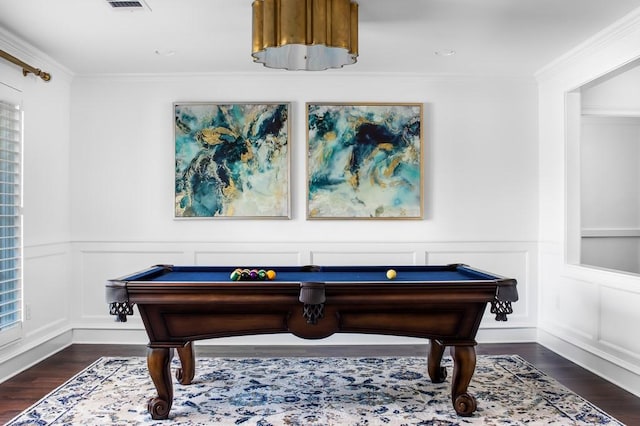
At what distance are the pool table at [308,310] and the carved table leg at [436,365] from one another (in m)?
0.55

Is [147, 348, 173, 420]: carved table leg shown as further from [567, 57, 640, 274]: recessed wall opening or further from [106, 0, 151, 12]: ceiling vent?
[567, 57, 640, 274]: recessed wall opening

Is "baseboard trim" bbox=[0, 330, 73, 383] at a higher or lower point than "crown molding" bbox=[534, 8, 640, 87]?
lower

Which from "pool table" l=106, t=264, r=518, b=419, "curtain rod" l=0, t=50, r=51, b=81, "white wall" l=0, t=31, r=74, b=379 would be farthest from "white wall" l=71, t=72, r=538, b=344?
A: "pool table" l=106, t=264, r=518, b=419

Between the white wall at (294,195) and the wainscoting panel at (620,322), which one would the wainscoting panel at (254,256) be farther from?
the wainscoting panel at (620,322)

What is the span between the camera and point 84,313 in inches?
206

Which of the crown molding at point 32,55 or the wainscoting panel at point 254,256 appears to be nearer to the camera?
the crown molding at point 32,55

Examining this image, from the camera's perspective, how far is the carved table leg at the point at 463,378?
10.8ft

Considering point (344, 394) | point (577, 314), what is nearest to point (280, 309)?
point (344, 394)

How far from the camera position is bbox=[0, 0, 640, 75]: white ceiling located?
3.55 m

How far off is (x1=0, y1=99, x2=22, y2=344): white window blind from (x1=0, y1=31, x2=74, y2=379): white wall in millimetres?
105

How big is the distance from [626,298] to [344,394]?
218cm

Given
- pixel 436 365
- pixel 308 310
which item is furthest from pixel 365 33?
pixel 436 365

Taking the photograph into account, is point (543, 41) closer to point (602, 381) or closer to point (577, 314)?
point (577, 314)

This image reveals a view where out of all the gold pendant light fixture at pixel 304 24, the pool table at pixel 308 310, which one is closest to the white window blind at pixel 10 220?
the pool table at pixel 308 310
